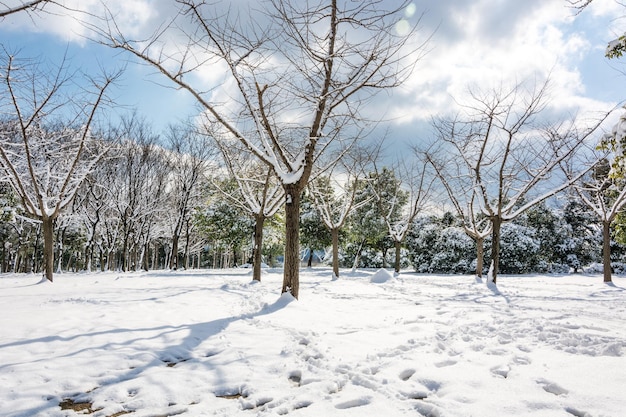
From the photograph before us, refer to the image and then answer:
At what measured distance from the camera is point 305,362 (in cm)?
372

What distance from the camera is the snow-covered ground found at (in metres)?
2.68

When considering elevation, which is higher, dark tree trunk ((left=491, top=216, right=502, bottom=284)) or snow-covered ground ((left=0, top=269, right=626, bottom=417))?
dark tree trunk ((left=491, top=216, right=502, bottom=284))

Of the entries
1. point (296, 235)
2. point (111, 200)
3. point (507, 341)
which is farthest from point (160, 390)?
point (111, 200)

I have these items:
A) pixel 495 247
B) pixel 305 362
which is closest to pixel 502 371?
pixel 305 362

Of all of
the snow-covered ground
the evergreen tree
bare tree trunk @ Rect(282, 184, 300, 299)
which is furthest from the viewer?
the evergreen tree

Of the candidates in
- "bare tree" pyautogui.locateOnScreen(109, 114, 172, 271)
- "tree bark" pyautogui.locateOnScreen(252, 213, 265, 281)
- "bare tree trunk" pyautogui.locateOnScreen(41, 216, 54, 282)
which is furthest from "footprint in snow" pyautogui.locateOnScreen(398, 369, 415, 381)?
"bare tree" pyautogui.locateOnScreen(109, 114, 172, 271)

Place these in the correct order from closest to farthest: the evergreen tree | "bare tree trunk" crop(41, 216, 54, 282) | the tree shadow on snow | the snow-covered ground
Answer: the snow-covered ground, the tree shadow on snow, "bare tree trunk" crop(41, 216, 54, 282), the evergreen tree

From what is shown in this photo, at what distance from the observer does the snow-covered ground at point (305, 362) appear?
268 cm

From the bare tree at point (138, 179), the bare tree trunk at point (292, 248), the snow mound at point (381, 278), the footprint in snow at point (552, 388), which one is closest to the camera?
the footprint in snow at point (552, 388)

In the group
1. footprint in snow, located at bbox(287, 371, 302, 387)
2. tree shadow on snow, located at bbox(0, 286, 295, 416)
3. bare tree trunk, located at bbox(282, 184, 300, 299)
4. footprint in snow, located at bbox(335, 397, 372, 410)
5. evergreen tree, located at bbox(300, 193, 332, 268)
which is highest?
evergreen tree, located at bbox(300, 193, 332, 268)

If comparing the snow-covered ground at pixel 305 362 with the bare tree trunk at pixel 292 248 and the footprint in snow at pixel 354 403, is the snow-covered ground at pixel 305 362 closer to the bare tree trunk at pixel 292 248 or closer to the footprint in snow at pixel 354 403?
the footprint in snow at pixel 354 403

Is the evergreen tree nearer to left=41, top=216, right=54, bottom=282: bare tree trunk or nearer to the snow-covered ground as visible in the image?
left=41, top=216, right=54, bottom=282: bare tree trunk

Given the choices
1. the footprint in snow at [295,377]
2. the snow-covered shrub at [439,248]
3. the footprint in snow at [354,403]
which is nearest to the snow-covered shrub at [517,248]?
the snow-covered shrub at [439,248]

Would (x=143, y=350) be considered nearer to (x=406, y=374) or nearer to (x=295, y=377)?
(x=295, y=377)
